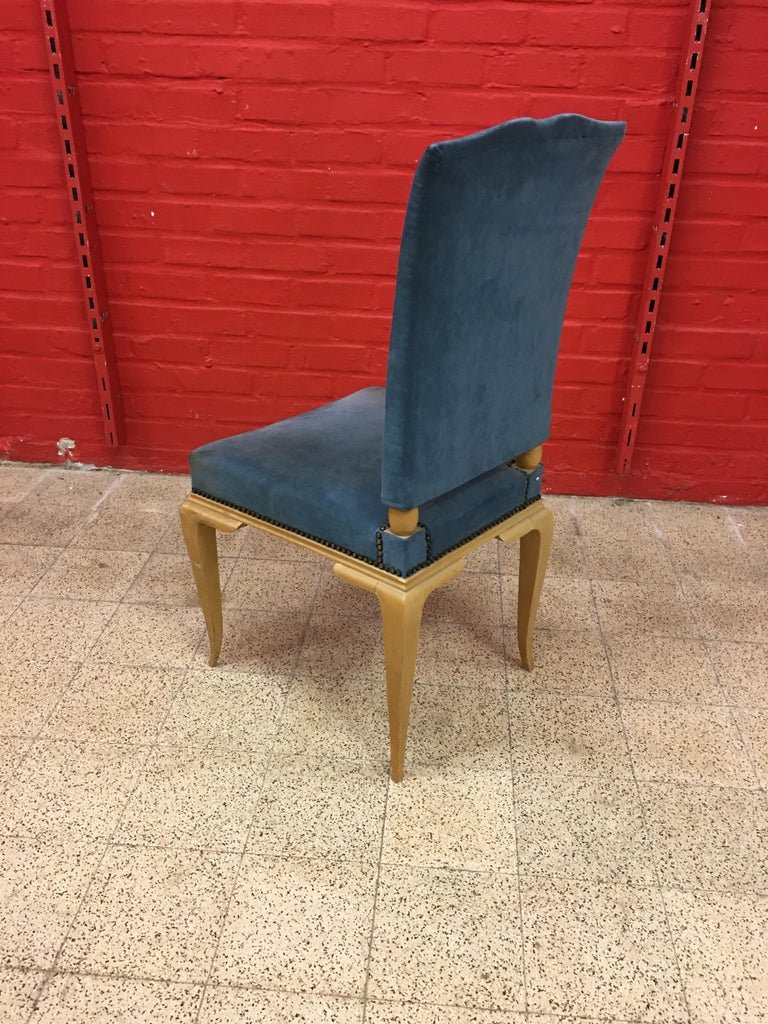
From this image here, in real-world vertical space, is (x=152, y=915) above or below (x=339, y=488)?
below

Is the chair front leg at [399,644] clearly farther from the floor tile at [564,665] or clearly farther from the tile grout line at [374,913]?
the floor tile at [564,665]

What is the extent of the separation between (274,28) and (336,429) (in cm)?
111

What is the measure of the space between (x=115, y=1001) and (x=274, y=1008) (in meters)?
0.21

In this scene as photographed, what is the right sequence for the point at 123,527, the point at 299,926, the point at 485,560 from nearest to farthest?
1. the point at 299,926
2. the point at 485,560
3. the point at 123,527

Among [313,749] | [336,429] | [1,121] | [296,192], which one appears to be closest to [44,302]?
[1,121]

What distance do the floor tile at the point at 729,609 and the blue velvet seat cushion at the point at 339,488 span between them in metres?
0.62

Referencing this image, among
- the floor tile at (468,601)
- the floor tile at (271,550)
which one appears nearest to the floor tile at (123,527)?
the floor tile at (271,550)

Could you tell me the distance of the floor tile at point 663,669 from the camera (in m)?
1.61

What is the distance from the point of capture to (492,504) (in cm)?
139

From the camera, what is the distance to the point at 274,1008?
1.04m

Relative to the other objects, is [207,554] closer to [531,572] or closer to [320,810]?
[320,810]

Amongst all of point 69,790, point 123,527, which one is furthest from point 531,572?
point 123,527

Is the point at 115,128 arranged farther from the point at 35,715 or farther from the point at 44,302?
the point at 35,715

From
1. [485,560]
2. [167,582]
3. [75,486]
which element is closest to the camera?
[167,582]
